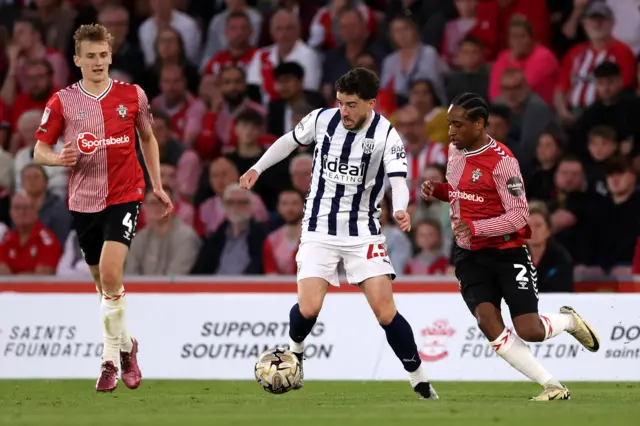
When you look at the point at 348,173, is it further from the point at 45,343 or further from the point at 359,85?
the point at 45,343

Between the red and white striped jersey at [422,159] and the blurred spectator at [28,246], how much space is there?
4085 mm

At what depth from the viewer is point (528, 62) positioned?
54.4 feet

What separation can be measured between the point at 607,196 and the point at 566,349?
8.17 feet

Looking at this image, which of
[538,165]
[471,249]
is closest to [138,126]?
[471,249]

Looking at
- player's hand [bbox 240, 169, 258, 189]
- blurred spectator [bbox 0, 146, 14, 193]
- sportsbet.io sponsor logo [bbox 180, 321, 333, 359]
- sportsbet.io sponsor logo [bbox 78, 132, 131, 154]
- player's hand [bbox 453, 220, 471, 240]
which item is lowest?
sportsbet.io sponsor logo [bbox 180, 321, 333, 359]

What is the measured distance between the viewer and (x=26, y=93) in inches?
726

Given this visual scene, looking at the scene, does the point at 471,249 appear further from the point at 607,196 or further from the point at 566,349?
the point at 607,196

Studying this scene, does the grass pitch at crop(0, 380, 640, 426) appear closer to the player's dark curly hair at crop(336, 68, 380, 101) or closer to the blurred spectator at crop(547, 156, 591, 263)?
the player's dark curly hair at crop(336, 68, 380, 101)

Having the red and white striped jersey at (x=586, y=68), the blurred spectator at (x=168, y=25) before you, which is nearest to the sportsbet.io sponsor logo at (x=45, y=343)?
the blurred spectator at (x=168, y=25)

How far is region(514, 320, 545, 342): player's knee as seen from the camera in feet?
32.7

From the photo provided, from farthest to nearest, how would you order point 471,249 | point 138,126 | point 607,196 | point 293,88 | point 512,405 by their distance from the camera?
point 293,88
point 607,196
point 138,126
point 471,249
point 512,405

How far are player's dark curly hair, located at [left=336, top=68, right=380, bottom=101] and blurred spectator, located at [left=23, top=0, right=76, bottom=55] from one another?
9.73 metres

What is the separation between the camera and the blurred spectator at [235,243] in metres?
15.6

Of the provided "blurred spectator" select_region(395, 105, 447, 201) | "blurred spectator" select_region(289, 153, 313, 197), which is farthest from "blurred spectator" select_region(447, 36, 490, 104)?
"blurred spectator" select_region(289, 153, 313, 197)
